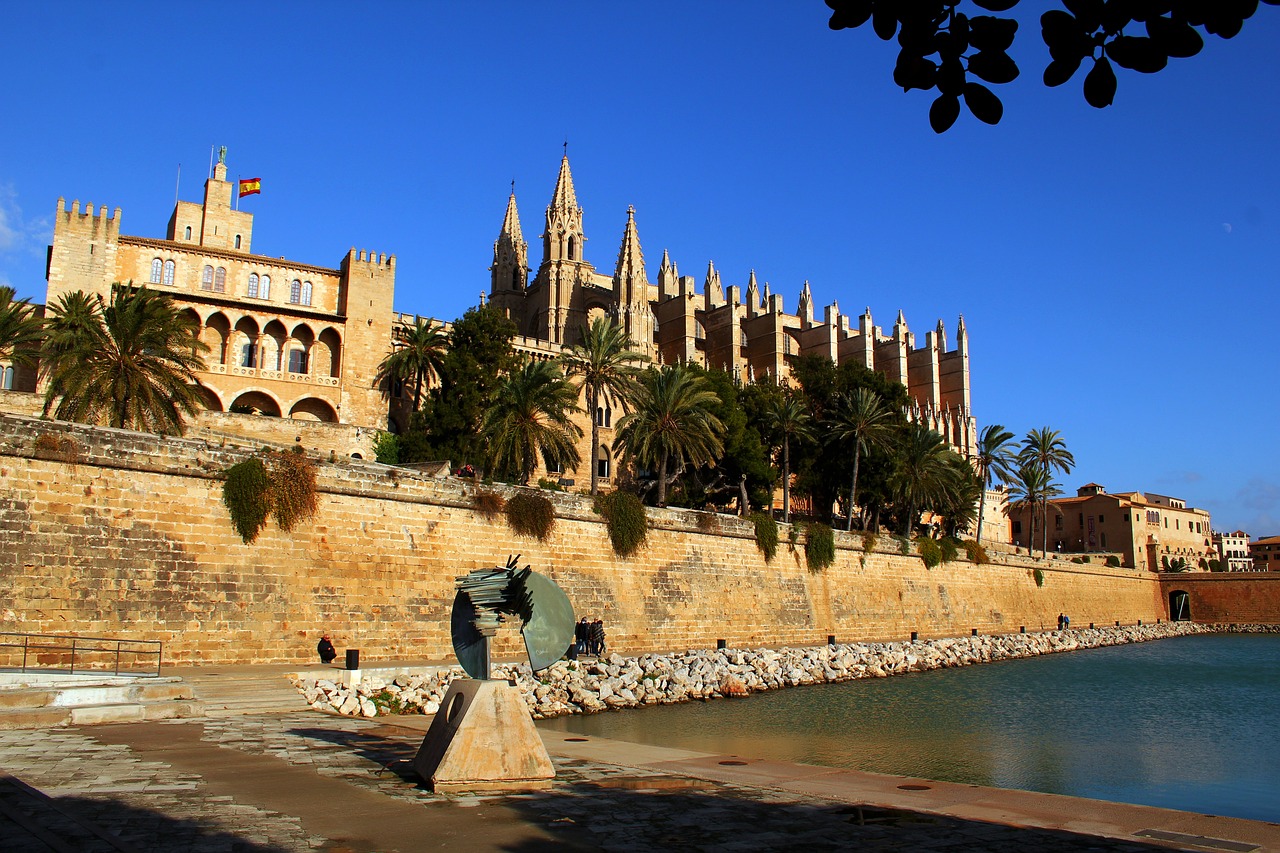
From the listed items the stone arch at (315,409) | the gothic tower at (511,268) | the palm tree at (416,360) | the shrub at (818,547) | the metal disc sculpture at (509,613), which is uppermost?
the gothic tower at (511,268)

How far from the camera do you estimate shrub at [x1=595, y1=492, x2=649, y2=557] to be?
25.9 metres

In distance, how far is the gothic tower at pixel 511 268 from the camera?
66.4 metres

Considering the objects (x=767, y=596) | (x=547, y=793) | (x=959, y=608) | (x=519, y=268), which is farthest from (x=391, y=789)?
(x=519, y=268)

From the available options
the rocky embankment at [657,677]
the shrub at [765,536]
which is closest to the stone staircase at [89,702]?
the rocky embankment at [657,677]

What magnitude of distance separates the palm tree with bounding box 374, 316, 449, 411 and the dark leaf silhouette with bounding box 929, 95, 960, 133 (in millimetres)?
40357

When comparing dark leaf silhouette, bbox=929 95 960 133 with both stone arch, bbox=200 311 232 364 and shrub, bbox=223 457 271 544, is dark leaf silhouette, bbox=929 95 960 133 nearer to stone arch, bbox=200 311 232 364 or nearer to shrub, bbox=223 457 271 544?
shrub, bbox=223 457 271 544

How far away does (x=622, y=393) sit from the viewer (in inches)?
1366

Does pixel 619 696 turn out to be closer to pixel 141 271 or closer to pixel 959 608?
pixel 959 608

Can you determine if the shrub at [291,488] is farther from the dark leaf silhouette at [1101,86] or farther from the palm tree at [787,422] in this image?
the palm tree at [787,422]

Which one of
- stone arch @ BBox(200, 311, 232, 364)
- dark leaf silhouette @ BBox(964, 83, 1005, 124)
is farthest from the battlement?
dark leaf silhouette @ BBox(964, 83, 1005, 124)

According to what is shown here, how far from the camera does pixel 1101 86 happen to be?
293 cm

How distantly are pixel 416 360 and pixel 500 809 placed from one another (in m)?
36.7

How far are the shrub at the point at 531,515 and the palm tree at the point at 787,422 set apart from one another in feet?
65.3

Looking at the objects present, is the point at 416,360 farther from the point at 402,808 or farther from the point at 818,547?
the point at 402,808
